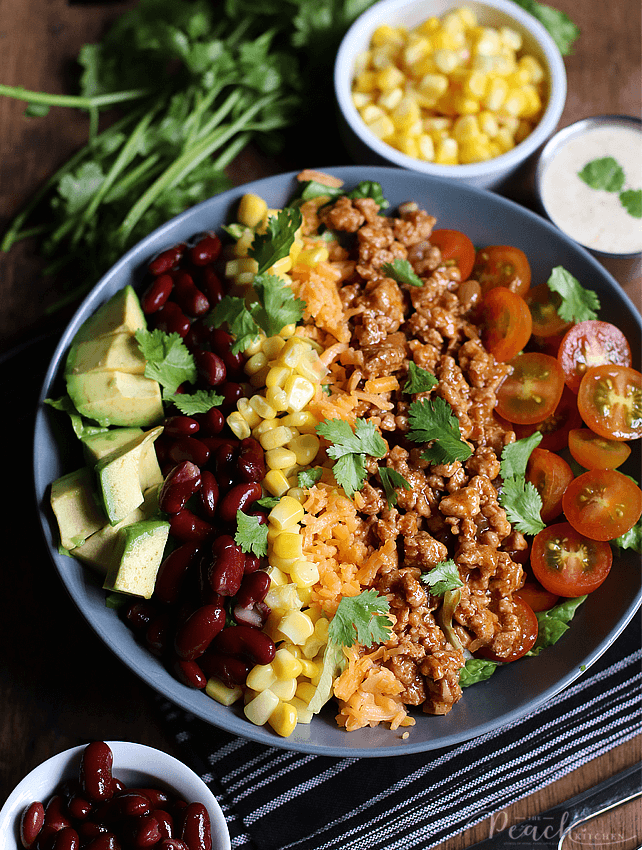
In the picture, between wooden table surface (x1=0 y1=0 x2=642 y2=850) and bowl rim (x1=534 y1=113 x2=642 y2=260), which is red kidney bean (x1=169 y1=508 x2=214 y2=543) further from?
bowl rim (x1=534 y1=113 x2=642 y2=260)

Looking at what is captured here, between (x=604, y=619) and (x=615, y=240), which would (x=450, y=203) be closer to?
(x=615, y=240)

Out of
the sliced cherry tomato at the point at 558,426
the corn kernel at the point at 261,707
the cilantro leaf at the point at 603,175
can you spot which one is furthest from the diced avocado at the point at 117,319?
the cilantro leaf at the point at 603,175

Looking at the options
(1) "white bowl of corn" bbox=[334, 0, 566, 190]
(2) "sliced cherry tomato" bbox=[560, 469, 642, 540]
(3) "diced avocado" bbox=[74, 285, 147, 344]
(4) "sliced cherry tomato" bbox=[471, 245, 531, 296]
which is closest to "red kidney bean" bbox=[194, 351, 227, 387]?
(3) "diced avocado" bbox=[74, 285, 147, 344]

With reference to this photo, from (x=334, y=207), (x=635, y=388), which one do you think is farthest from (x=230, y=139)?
(x=635, y=388)

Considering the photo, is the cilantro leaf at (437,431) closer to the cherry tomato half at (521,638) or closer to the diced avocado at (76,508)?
the cherry tomato half at (521,638)

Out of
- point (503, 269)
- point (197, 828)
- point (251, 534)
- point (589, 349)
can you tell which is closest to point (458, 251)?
point (503, 269)

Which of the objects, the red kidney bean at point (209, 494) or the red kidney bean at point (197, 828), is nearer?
the red kidney bean at point (197, 828)
